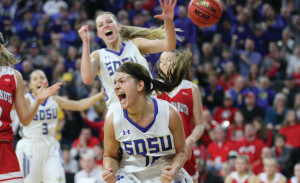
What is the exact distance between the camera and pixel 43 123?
6.78m

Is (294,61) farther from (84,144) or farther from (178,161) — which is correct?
(178,161)

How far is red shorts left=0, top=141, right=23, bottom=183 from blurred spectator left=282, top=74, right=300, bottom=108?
26.0 ft

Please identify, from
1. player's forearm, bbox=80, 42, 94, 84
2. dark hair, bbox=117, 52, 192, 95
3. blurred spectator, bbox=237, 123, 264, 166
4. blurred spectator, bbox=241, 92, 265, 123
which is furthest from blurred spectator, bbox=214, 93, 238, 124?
dark hair, bbox=117, 52, 192, 95

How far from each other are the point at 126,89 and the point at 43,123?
290 cm

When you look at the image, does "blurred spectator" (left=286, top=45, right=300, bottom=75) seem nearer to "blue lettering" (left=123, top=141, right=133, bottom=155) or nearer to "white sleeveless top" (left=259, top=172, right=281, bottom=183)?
"white sleeveless top" (left=259, top=172, right=281, bottom=183)

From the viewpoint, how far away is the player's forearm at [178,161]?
424 centimetres

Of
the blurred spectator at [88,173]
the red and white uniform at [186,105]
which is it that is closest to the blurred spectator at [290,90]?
the blurred spectator at [88,173]

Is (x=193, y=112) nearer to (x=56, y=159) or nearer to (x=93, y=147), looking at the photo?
(x=56, y=159)

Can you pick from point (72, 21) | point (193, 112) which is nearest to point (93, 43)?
point (72, 21)

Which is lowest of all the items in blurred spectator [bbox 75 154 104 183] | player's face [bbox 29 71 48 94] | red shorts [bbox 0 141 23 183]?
blurred spectator [bbox 75 154 104 183]

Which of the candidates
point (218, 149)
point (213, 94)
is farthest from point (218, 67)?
point (218, 149)

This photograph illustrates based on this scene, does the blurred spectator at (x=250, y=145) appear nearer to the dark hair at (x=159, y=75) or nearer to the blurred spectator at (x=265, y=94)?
the blurred spectator at (x=265, y=94)

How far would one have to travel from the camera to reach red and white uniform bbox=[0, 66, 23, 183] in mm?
4211

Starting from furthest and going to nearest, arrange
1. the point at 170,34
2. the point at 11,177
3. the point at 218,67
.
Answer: the point at 218,67, the point at 170,34, the point at 11,177
